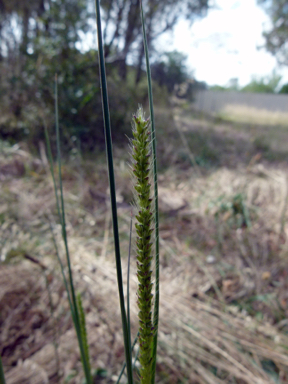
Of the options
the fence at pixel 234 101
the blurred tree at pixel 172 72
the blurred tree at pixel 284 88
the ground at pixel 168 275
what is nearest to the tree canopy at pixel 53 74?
the ground at pixel 168 275

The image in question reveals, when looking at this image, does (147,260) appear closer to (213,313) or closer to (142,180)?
(142,180)

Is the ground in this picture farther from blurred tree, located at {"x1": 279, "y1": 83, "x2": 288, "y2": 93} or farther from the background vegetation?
blurred tree, located at {"x1": 279, "y1": 83, "x2": 288, "y2": 93}

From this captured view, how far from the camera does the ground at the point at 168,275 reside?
95 centimetres

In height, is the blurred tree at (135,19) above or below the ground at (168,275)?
above

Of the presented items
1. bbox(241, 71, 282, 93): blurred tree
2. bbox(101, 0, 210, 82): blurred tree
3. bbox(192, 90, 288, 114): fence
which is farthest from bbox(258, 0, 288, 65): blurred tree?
bbox(241, 71, 282, 93): blurred tree

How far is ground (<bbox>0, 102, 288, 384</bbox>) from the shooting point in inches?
37.3

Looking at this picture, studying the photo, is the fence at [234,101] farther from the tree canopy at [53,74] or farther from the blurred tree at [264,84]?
the blurred tree at [264,84]

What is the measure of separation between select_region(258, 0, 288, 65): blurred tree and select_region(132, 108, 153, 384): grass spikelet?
983 cm

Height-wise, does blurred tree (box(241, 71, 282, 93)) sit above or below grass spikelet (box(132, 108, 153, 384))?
above

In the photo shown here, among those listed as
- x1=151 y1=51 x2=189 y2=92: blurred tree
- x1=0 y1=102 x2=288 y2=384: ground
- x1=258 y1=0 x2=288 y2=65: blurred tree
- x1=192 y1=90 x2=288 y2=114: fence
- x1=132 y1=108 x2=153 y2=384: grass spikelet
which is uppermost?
x1=258 y1=0 x2=288 y2=65: blurred tree

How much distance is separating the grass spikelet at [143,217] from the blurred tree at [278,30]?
9834 mm

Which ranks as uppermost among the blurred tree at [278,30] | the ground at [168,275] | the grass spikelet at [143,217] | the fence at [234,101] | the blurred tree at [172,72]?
the blurred tree at [278,30]

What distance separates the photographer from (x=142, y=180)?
253 mm

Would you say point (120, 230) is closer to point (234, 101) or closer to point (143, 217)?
point (143, 217)
